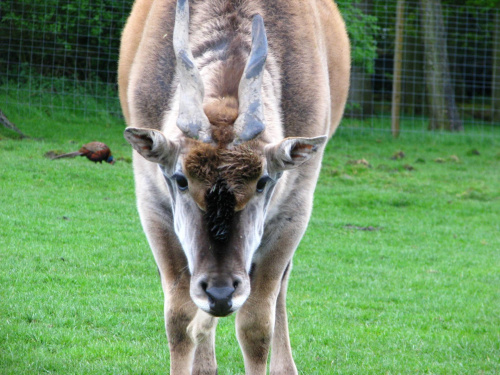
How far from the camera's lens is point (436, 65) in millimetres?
20047

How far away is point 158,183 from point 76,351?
142cm

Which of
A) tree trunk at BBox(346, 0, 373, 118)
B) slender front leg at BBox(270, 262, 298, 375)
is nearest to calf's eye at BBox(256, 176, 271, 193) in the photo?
slender front leg at BBox(270, 262, 298, 375)

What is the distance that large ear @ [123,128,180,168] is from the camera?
3.05 meters

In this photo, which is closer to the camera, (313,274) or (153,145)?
(153,145)

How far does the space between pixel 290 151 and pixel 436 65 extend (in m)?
17.8

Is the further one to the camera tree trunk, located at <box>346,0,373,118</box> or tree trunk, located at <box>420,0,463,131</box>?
tree trunk, located at <box>420,0,463,131</box>

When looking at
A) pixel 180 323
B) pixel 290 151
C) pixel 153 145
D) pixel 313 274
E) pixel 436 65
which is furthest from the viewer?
pixel 436 65

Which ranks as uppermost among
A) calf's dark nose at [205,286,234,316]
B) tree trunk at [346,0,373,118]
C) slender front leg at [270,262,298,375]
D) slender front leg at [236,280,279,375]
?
calf's dark nose at [205,286,234,316]

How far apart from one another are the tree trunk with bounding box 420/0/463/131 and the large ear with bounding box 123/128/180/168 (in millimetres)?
17418

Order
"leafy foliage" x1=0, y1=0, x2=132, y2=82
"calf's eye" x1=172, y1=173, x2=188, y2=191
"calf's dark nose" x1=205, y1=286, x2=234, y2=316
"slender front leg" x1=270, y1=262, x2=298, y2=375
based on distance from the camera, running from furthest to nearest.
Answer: "leafy foliage" x1=0, y1=0, x2=132, y2=82 → "slender front leg" x1=270, y1=262, x2=298, y2=375 → "calf's eye" x1=172, y1=173, x2=188, y2=191 → "calf's dark nose" x1=205, y1=286, x2=234, y2=316

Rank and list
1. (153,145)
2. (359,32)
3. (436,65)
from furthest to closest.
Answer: (436,65), (359,32), (153,145)

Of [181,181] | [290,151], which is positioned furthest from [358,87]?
[181,181]

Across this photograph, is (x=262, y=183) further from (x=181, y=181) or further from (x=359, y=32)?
(x=359, y=32)

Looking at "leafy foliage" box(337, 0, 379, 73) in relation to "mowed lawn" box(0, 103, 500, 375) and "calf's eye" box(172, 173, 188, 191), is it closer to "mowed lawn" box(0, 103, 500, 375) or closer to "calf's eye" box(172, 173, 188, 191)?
"mowed lawn" box(0, 103, 500, 375)
